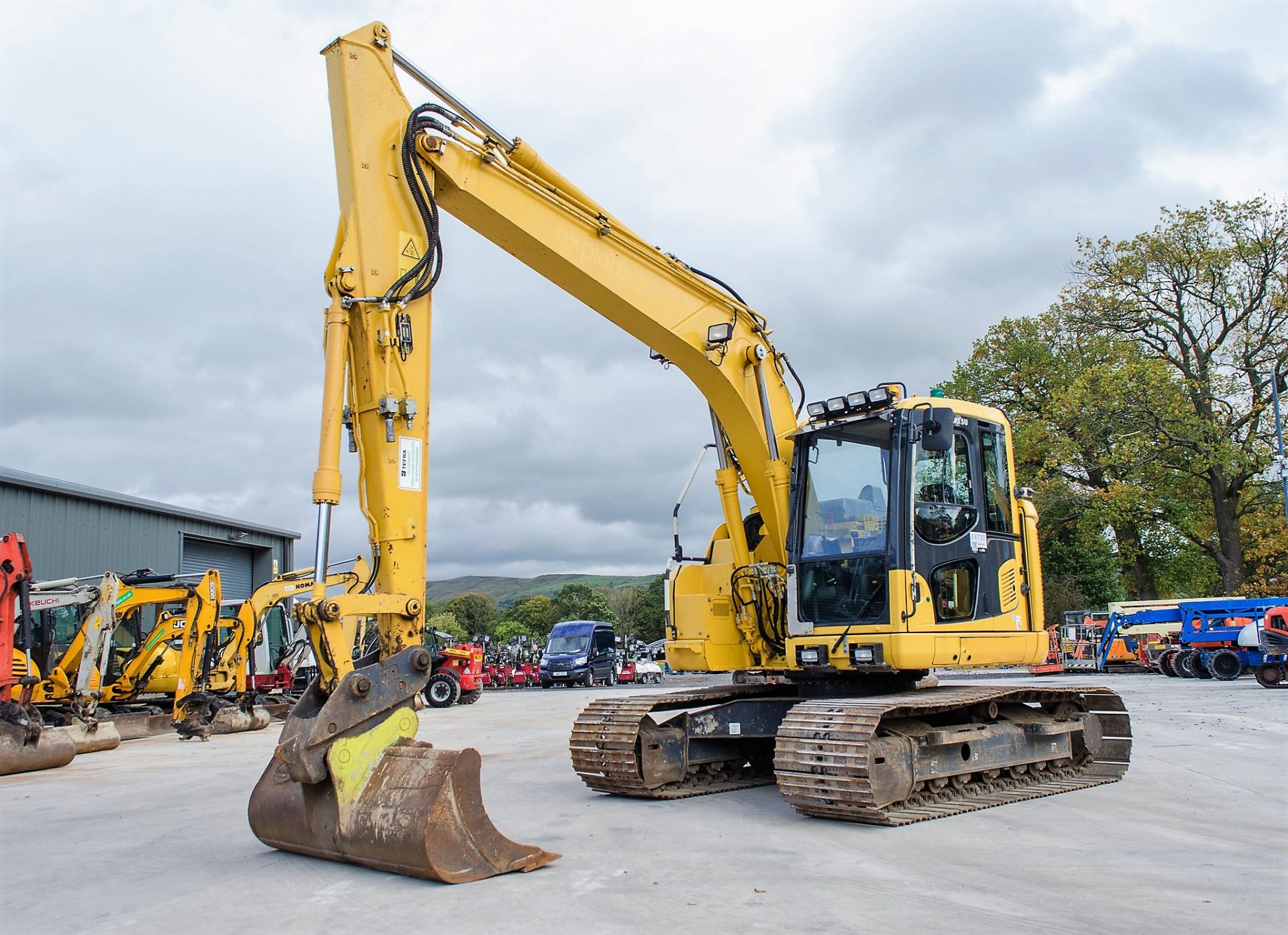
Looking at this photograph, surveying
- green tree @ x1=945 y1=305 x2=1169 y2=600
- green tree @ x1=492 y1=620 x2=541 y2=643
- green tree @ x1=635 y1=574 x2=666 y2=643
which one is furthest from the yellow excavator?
green tree @ x1=492 y1=620 x2=541 y2=643

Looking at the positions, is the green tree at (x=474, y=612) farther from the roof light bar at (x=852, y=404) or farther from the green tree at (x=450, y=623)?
the roof light bar at (x=852, y=404)

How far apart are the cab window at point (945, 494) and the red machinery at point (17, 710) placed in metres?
9.81

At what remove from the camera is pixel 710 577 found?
9.12m

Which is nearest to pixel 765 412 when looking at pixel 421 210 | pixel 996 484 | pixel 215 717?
pixel 996 484

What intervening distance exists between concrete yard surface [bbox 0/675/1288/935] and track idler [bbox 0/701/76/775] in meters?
1.28

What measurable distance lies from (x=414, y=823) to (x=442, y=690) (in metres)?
18.1

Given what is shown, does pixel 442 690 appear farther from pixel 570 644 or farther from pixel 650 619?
pixel 650 619

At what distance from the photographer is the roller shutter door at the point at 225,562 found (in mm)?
31125

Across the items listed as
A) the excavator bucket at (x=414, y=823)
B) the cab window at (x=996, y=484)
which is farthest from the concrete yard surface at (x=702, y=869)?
the cab window at (x=996, y=484)

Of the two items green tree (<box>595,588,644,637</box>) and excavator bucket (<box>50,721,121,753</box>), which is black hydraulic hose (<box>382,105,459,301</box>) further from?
→ green tree (<box>595,588,644,637</box>)

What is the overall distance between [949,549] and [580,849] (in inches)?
149

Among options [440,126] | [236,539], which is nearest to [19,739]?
[440,126]

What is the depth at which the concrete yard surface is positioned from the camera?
4.65 metres

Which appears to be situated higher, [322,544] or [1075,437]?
[1075,437]
